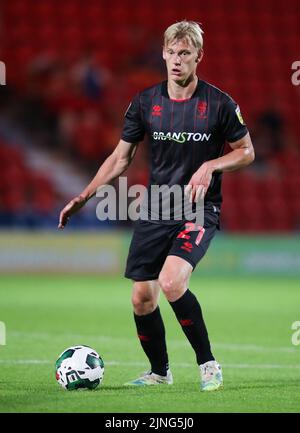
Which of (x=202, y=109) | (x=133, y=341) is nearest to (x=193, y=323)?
(x=202, y=109)

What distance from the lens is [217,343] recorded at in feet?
27.9

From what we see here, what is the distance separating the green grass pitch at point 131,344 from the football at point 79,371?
0.24ft

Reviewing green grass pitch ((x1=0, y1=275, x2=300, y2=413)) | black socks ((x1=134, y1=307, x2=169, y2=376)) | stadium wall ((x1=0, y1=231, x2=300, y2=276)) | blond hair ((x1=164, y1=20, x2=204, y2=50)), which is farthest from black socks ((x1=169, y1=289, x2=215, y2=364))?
stadium wall ((x1=0, y1=231, x2=300, y2=276))

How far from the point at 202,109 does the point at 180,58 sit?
369 mm

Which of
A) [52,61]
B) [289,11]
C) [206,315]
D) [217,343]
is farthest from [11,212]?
[289,11]

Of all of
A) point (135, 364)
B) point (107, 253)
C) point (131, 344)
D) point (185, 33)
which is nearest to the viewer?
point (185, 33)

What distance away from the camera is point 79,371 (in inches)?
228

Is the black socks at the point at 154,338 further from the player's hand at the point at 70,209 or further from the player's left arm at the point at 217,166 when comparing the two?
the player's left arm at the point at 217,166

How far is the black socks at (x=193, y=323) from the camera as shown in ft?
19.0

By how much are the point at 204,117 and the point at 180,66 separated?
1.20 feet

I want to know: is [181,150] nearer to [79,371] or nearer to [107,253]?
[79,371]

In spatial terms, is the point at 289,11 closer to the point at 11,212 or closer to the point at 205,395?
the point at 11,212

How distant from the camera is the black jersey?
19.6ft

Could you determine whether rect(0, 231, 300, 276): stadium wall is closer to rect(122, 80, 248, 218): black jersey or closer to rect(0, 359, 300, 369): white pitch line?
rect(0, 359, 300, 369): white pitch line
